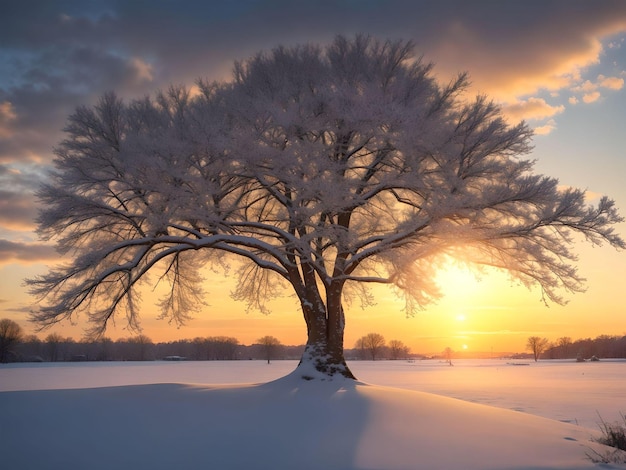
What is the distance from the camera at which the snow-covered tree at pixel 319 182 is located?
46.3 ft

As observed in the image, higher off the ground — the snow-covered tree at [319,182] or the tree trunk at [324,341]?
the snow-covered tree at [319,182]

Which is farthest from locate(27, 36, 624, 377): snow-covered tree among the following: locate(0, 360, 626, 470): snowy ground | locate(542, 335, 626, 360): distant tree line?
locate(542, 335, 626, 360): distant tree line

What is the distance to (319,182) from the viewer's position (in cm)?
1355

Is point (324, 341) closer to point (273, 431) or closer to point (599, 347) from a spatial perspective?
point (273, 431)

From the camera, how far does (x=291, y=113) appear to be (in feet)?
47.2

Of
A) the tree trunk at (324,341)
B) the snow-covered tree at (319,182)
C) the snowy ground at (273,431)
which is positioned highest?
the snow-covered tree at (319,182)

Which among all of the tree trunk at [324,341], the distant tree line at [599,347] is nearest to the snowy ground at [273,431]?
the tree trunk at [324,341]

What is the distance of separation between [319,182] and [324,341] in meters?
5.48

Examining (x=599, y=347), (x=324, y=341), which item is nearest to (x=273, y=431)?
(x=324, y=341)

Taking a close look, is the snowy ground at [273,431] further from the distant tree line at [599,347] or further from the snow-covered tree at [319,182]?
the distant tree line at [599,347]

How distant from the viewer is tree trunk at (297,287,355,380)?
51.2 ft

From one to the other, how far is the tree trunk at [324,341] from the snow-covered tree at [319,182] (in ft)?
0.15

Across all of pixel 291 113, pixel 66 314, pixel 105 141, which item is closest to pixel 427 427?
pixel 291 113

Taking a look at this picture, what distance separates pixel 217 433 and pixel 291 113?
28.2ft
